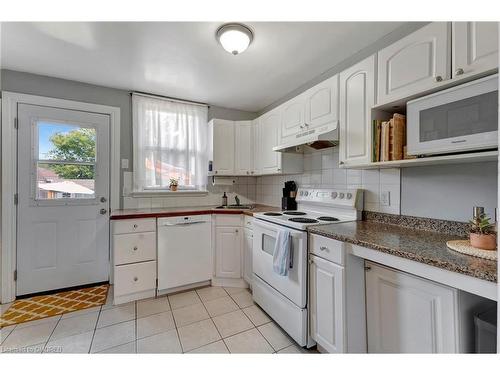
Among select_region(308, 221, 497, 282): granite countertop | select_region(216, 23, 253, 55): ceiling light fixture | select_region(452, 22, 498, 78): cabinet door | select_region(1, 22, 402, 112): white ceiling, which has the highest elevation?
select_region(1, 22, 402, 112): white ceiling

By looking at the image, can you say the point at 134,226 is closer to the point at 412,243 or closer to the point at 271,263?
the point at 271,263

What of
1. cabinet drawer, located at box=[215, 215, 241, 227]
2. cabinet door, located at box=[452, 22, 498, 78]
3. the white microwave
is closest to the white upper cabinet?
cabinet drawer, located at box=[215, 215, 241, 227]

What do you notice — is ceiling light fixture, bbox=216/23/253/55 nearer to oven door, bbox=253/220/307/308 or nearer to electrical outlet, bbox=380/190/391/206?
oven door, bbox=253/220/307/308

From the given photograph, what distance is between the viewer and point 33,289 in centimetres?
233

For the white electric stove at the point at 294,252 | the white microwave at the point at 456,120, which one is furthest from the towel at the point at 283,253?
the white microwave at the point at 456,120

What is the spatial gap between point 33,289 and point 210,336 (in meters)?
2.05

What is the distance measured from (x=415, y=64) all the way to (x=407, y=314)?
139 centimetres

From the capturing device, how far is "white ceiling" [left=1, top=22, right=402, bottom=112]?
165 cm

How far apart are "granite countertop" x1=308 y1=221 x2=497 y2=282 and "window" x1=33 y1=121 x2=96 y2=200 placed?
254 cm

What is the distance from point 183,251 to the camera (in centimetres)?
244

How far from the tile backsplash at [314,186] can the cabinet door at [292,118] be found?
0.38 metres

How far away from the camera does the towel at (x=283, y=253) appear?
64.5 inches
